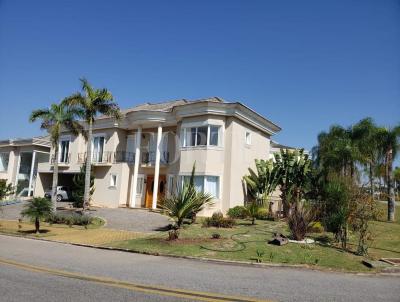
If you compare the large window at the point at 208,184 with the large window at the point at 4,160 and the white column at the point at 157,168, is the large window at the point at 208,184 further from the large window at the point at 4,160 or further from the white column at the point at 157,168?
the large window at the point at 4,160

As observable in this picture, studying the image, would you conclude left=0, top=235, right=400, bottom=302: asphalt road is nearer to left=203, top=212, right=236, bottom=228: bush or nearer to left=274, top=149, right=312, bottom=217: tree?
left=203, top=212, right=236, bottom=228: bush

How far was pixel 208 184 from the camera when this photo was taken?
1000 inches

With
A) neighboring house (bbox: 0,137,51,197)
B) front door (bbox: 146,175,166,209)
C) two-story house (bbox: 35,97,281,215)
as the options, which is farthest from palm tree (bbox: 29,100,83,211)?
neighboring house (bbox: 0,137,51,197)

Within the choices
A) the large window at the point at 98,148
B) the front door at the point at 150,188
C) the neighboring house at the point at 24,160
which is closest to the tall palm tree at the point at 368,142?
the front door at the point at 150,188

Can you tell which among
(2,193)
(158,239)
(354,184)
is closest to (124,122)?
(2,193)

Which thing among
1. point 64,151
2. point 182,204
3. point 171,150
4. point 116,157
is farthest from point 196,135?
point 64,151

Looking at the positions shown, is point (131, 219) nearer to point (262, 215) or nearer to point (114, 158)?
point (262, 215)

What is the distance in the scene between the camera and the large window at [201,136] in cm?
2597

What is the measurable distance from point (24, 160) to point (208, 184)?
97.7ft

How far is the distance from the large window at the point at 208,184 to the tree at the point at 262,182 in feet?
8.04

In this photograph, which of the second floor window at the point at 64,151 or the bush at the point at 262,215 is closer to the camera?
the bush at the point at 262,215

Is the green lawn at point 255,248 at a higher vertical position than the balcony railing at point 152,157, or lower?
lower

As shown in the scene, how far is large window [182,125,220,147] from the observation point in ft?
85.2

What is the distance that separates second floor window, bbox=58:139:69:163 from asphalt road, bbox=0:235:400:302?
26254 millimetres
